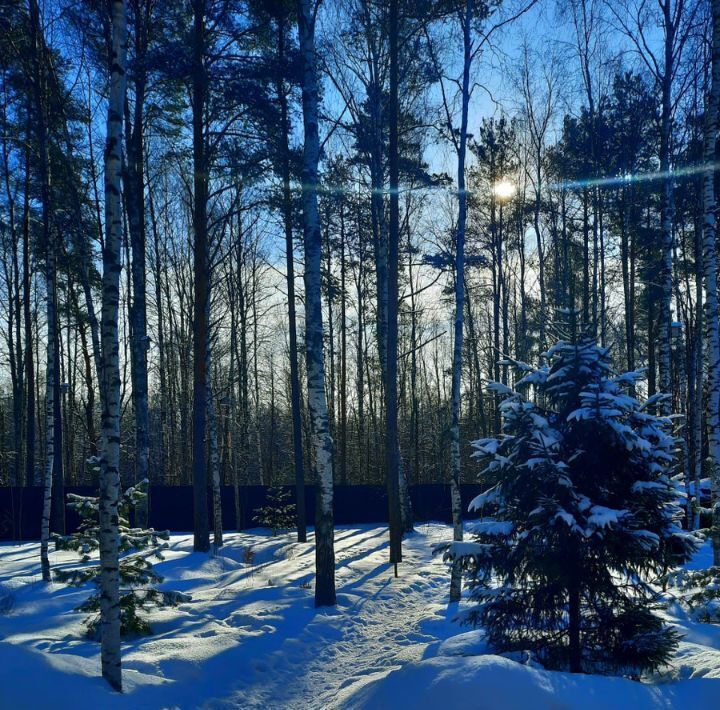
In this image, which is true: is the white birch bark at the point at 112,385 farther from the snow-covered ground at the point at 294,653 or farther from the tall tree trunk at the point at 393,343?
the tall tree trunk at the point at 393,343

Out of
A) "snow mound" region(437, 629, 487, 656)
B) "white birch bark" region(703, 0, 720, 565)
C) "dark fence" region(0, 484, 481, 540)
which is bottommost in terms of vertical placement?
"dark fence" region(0, 484, 481, 540)

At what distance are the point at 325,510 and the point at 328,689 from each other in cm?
292

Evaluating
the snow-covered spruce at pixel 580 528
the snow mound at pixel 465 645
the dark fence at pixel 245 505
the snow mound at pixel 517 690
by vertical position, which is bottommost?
the dark fence at pixel 245 505

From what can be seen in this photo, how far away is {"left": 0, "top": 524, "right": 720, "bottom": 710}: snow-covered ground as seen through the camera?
3.57m

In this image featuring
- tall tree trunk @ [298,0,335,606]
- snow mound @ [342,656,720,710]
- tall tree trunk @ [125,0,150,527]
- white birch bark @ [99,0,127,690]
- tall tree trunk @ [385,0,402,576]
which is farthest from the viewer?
tall tree trunk @ [125,0,150,527]

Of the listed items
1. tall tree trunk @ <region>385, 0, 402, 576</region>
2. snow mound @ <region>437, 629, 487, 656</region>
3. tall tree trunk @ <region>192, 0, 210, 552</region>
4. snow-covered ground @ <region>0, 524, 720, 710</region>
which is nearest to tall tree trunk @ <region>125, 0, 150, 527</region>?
tall tree trunk @ <region>192, 0, 210, 552</region>

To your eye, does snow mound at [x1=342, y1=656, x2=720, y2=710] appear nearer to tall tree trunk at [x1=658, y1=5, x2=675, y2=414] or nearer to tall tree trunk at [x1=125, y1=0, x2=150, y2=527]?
tall tree trunk at [x1=658, y1=5, x2=675, y2=414]

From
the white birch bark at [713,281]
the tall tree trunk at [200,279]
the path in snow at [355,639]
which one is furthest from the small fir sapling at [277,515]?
the white birch bark at [713,281]

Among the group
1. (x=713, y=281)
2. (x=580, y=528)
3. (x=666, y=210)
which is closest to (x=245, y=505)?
(x=666, y=210)

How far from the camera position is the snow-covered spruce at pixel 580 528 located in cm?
439

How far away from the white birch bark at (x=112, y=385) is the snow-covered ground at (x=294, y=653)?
0.39 meters

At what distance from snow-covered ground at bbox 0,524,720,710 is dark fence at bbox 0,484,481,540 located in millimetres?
6104

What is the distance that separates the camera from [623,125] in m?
15.5

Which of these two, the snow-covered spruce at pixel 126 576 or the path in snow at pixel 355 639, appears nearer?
the path in snow at pixel 355 639
